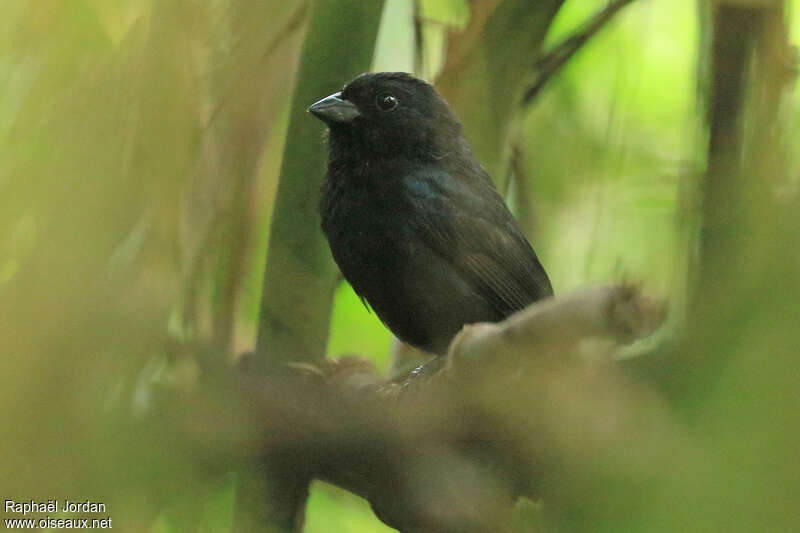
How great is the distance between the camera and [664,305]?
798mm

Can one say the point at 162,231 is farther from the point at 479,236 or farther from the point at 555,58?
the point at 479,236

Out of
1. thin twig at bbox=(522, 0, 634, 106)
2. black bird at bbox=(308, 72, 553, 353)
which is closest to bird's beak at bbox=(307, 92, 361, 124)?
black bird at bbox=(308, 72, 553, 353)

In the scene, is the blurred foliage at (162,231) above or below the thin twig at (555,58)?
below

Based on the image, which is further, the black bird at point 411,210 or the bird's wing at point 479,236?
the bird's wing at point 479,236

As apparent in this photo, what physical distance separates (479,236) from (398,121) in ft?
2.17

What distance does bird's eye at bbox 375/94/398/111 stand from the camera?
3.91 meters

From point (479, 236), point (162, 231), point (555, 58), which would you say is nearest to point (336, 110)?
point (479, 236)

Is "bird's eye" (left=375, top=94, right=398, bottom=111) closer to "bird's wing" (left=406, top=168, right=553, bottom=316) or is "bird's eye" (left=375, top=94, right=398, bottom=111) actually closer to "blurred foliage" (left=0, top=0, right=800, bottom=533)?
"bird's wing" (left=406, top=168, right=553, bottom=316)

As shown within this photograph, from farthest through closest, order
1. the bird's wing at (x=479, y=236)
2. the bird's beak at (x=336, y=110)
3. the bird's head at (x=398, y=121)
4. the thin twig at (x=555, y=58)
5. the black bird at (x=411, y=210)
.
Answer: the bird's head at (x=398, y=121), the bird's wing at (x=479, y=236), the black bird at (x=411, y=210), the bird's beak at (x=336, y=110), the thin twig at (x=555, y=58)

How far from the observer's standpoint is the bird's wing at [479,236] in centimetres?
357

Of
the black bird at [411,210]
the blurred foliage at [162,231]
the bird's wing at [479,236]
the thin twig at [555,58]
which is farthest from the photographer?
the bird's wing at [479,236]

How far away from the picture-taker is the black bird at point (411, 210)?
339 centimetres

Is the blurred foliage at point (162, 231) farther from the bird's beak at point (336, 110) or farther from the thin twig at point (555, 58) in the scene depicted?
the bird's beak at point (336, 110)

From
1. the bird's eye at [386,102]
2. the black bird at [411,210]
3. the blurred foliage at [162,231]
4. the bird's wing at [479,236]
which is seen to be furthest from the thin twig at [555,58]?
the bird's eye at [386,102]
